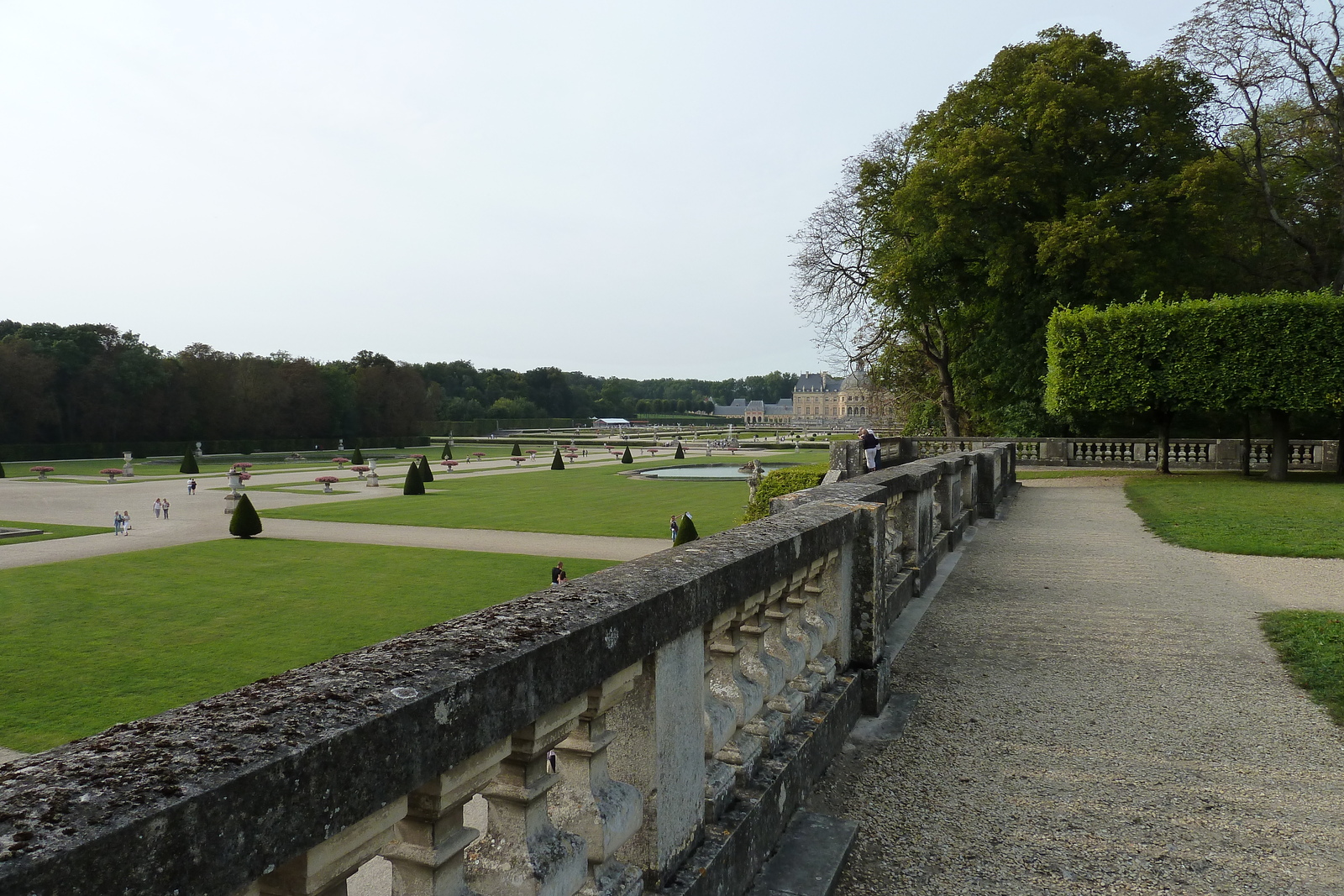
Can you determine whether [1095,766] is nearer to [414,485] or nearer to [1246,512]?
[1246,512]

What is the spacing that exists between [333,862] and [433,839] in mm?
277

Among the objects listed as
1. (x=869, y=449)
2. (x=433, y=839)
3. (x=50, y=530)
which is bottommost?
(x=50, y=530)

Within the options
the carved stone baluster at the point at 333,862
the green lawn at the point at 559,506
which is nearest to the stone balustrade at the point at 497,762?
the carved stone baluster at the point at 333,862

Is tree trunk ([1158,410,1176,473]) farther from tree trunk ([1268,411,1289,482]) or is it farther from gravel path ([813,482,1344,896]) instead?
gravel path ([813,482,1344,896])

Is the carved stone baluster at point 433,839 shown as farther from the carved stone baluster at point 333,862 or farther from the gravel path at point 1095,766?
the gravel path at point 1095,766

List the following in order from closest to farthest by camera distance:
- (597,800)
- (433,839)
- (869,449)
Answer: (433,839) < (597,800) < (869,449)

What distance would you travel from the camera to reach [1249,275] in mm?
30375

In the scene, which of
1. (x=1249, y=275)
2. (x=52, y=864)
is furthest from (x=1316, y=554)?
(x=1249, y=275)

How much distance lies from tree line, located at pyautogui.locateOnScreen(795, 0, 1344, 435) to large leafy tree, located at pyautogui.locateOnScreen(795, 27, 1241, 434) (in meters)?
0.06

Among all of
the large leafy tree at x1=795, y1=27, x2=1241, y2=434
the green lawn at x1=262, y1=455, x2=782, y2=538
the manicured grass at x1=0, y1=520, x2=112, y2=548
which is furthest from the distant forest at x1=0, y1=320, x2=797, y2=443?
the large leafy tree at x1=795, y1=27, x2=1241, y2=434

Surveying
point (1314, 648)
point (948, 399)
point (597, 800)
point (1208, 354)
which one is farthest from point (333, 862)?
point (948, 399)

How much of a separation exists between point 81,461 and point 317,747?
2692 inches

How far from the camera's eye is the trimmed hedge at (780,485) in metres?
16.4

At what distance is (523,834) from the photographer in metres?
1.93
